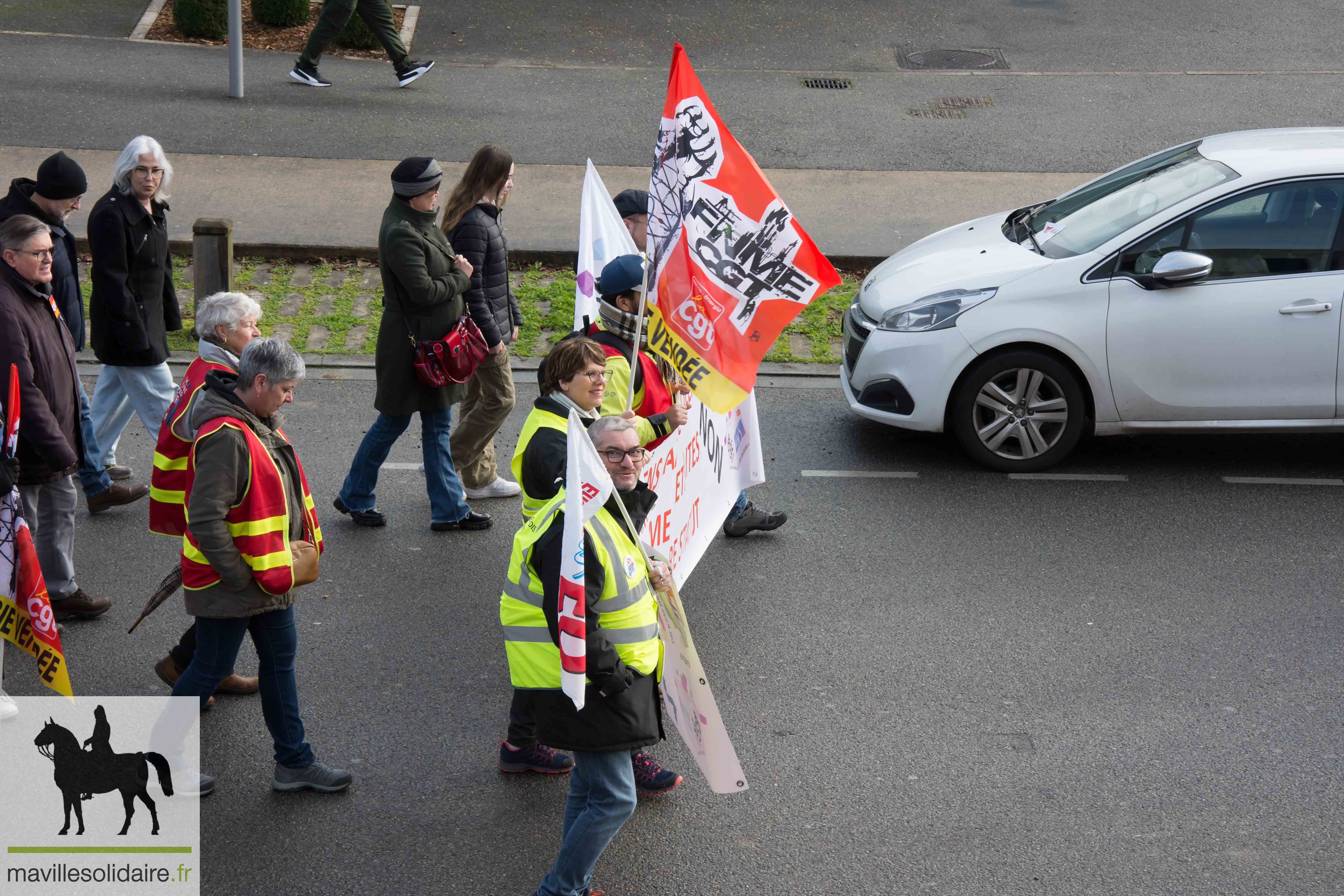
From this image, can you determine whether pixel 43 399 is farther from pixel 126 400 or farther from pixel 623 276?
pixel 623 276

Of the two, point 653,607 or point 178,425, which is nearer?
point 653,607

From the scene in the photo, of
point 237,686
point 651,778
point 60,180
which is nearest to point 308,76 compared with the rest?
point 60,180

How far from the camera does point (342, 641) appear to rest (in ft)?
19.7

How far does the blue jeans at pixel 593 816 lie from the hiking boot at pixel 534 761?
83 centimetres

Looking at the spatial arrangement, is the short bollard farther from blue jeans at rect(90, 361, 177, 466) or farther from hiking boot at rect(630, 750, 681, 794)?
hiking boot at rect(630, 750, 681, 794)

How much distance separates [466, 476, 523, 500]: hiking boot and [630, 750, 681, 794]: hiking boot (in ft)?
8.99

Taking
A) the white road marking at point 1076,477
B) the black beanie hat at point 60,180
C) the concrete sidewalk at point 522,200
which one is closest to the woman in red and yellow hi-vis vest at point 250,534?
the black beanie hat at point 60,180

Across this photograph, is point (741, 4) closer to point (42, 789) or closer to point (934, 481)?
point (934, 481)

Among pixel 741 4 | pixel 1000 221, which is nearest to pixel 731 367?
pixel 1000 221

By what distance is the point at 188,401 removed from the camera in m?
5.09

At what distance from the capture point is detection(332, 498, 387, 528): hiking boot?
7062 millimetres

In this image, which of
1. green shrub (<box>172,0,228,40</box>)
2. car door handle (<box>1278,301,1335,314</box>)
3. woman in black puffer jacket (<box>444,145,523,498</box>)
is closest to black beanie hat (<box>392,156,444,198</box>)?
woman in black puffer jacket (<box>444,145,523,498</box>)

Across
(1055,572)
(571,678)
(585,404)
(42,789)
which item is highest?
Answer: (585,404)

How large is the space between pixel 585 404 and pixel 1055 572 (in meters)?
2.98
